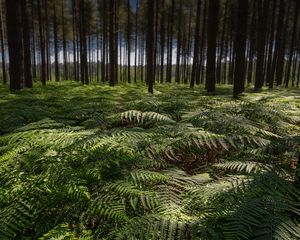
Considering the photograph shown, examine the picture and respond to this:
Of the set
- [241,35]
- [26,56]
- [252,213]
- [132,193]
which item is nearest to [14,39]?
[26,56]

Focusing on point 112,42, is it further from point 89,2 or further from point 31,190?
point 89,2

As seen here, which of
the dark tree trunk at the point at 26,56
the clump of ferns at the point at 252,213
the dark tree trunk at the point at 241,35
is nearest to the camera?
the clump of ferns at the point at 252,213

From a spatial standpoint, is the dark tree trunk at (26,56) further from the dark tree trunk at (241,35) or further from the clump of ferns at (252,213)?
the clump of ferns at (252,213)

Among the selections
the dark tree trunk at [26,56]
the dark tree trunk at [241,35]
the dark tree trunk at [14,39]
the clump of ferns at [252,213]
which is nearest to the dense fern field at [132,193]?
the clump of ferns at [252,213]

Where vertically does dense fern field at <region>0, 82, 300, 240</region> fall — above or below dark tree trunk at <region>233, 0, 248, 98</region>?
below

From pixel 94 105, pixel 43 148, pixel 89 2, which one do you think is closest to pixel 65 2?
pixel 89 2

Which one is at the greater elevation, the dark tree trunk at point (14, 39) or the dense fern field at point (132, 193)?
the dark tree trunk at point (14, 39)

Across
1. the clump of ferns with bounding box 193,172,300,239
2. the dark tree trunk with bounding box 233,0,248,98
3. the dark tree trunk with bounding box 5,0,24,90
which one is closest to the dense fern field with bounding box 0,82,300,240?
the clump of ferns with bounding box 193,172,300,239

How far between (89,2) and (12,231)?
33406 mm

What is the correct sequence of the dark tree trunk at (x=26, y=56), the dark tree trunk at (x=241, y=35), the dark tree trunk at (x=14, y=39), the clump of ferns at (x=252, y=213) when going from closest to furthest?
the clump of ferns at (x=252, y=213), the dark tree trunk at (x=241, y=35), the dark tree trunk at (x=14, y=39), the dark tree trunk at (x=26, y=56)

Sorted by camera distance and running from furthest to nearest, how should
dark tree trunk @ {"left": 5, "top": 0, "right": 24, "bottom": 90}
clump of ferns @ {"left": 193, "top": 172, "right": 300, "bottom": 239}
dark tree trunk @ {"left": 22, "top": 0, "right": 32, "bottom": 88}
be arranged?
dark tree trunk @ {"left": 22, "top": 0, "right": 32, "bottom": 88} < dark tree trunk @ {"left": 5, "top": 0, "right": 24, "bottom": 90} < clump of ferns @ {"left": 193, "top": 172, "right": 300, "bottom": 239}

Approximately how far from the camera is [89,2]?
31.6 metres

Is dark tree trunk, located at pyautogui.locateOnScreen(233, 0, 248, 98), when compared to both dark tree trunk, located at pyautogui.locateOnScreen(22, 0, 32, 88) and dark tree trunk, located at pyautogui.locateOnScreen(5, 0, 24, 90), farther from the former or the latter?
dark tree trunk, located at pyautogui.locateOnScreen(22, 0, 32, 88)

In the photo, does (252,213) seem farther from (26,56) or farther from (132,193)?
(26,56)
